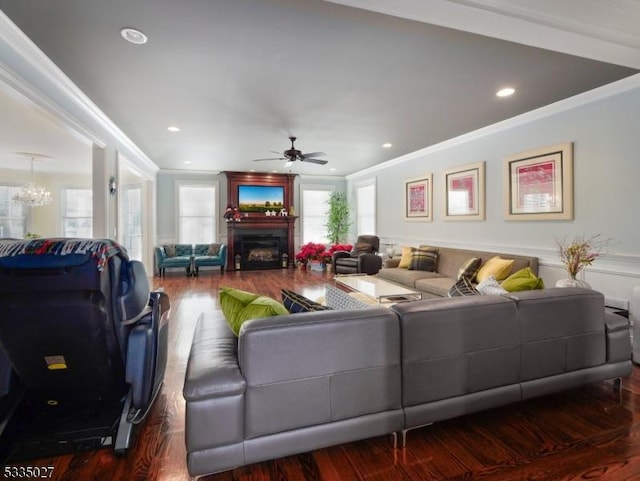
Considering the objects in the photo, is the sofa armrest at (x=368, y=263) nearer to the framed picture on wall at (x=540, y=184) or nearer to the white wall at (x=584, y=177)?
the white wall at (x=584, y=177)

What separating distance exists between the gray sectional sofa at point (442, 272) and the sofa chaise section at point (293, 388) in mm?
2419

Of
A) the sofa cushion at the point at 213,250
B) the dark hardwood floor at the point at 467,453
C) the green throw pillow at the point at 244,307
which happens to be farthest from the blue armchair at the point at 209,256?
the green throw pillow at the point at 244,307

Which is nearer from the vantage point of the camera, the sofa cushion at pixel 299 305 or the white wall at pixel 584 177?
the sofa cushion at pixel 299 305

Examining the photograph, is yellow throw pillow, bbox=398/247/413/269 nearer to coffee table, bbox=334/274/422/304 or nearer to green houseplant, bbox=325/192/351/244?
coffee table, bbox=334/274/422/304

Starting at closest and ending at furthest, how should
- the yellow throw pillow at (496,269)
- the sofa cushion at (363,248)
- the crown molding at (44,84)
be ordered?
the crown molding at (44,84), the yellow throw pillow at (496,269), the sofa cushion at (363,248)

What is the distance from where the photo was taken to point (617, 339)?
2264 millimetres

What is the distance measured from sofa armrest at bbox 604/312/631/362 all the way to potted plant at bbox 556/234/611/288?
65 centimetres

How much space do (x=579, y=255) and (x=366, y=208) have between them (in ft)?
17.3

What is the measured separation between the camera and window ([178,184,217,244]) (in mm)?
8016

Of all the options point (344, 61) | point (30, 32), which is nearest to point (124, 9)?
point (30, 32)

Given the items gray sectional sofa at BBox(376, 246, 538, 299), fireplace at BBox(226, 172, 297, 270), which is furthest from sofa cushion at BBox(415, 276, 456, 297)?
fireplace at BBox(226, 172, 297, 270)

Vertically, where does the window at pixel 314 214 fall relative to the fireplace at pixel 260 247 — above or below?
above

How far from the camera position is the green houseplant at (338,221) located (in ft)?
28.1

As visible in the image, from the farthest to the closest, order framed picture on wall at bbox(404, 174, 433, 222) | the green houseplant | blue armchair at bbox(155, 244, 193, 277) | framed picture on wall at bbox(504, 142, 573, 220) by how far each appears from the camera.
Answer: the green houseplant → blue armchair at bbox(155, 244, 193, 277) → framed picture on wall at bbox(404, 174, 433, 222) → framed picture on wall at bbox(504, 142, 573, 220)
